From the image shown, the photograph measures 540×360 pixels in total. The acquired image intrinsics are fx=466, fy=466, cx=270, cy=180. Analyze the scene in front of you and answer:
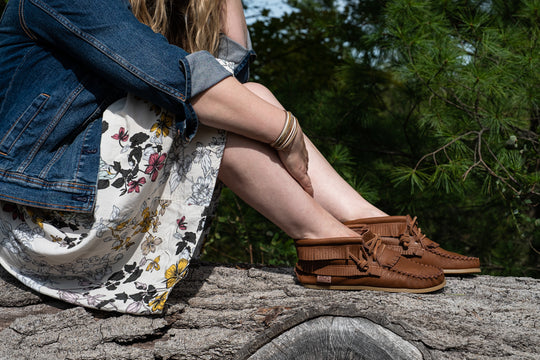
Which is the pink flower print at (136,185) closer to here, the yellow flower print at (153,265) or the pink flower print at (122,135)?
the pink flower print at (122,135)

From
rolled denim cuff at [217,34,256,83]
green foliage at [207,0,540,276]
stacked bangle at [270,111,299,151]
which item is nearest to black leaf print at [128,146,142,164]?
stacked bangle at [270,111,299,151]

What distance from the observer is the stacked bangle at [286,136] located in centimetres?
122

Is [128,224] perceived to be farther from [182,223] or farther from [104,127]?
[104,127]

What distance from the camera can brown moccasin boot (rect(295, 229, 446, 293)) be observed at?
4.10 feet

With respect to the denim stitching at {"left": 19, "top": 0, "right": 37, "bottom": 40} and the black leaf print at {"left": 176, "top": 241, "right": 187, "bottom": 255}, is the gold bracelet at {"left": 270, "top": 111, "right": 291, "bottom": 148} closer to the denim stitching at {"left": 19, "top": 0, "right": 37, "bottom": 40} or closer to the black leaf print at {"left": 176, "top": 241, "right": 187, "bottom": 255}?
the black leaf print at {"left": 176, "top": 241, "right": 187, "bottom": 255}

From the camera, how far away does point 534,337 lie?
1.06 m

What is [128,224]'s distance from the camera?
3.76 feet

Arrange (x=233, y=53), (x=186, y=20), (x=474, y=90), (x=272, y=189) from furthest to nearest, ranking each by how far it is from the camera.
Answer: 1. (x=474, y=90)
2. (x=233, y=53)
3. (x=186, y=20)
4. (x=272, y=189)

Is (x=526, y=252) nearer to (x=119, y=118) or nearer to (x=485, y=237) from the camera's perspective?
(x=485, y=237)

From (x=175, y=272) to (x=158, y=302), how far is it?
0.28 ft

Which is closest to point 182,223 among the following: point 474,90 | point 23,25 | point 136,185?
point 136,185

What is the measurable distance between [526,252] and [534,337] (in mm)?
1956

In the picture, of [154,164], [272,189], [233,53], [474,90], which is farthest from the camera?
[474,90]

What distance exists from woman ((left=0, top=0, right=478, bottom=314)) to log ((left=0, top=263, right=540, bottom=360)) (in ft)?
0.19
